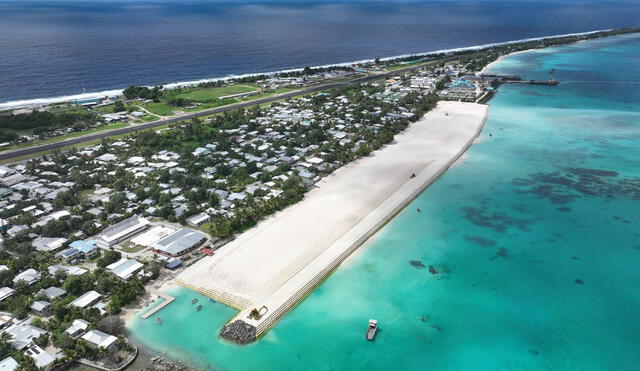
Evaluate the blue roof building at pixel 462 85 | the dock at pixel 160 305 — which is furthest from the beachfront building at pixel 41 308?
the blue roof building at pixel 462 85

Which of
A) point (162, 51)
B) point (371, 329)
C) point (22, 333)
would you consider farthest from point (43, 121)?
point (162, 51)

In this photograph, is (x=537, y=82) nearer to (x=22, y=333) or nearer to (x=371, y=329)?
(x=371, y=329)

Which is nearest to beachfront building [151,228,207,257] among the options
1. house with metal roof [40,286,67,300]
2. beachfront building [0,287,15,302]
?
house with metal roof [40,286,67,300]

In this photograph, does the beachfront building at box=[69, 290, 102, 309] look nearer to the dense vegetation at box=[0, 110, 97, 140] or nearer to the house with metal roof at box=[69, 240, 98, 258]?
the house with metal roof at box=[69, 240, 98, 258]

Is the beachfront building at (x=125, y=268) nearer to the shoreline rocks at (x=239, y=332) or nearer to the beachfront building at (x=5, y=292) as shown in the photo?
the beachfront building at (x=5, y=292)

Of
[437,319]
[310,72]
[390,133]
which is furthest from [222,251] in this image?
[310,72]

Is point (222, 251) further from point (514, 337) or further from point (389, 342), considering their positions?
point (514, 337)
